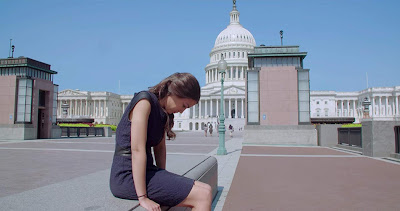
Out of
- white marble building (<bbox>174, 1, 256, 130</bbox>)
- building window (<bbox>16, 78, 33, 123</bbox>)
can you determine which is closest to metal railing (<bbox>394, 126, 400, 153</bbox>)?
building window (<bbox>16, 78, 33, 123</bbox>)

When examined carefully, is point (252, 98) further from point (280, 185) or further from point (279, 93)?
point (280, 185)

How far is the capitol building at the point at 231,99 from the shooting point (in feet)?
332

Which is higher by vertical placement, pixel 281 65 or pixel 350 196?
pixel 281 65

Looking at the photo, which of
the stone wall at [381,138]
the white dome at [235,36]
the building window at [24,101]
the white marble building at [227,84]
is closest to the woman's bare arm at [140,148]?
the stone wall at [381,138]

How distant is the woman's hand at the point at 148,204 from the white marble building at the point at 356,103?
4073 inches

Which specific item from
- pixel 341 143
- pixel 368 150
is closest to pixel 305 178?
pixel 368 150

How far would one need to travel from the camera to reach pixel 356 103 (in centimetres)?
11219

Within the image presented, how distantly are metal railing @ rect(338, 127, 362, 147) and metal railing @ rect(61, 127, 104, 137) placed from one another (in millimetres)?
27003

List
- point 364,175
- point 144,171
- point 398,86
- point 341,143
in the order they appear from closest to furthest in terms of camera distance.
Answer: point 144,171
point 364,175
point 341,143
point 398,86

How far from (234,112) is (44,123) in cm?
8086

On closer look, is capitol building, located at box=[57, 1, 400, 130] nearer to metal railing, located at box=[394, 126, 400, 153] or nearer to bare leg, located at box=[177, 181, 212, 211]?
metal railing, located at box=[394, 126, 400, 153]

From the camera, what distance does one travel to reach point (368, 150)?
1427cm

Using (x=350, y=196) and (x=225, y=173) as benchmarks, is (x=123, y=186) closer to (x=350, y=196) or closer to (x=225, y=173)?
(x=350, y=196)

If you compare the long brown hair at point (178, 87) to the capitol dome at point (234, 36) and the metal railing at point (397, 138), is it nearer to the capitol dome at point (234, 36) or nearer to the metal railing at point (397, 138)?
the metal railing at point (397, 138)
